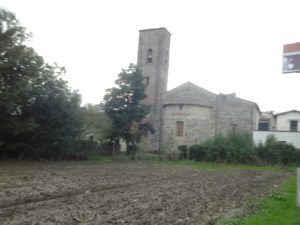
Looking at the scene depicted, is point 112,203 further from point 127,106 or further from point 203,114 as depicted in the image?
point 203,114

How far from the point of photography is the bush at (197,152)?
37.9 metres

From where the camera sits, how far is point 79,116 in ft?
101

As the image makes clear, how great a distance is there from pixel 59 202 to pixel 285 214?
233 inches

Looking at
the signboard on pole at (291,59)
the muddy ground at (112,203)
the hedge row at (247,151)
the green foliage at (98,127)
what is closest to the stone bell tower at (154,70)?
the green foliage at (98,127)

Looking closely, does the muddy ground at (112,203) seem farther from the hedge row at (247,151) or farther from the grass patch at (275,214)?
the hedge row at (247,151)

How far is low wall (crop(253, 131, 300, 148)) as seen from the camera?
38.5 m

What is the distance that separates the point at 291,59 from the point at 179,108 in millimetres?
28970

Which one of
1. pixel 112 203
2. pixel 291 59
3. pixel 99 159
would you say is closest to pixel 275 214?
pixel 112 203

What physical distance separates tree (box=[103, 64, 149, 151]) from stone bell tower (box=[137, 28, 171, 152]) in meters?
4.75

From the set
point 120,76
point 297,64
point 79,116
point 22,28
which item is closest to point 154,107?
point 120,76

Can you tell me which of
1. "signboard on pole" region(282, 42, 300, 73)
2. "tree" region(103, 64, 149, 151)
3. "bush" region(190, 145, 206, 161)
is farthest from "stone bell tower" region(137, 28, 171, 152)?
"signboard on pole" region(282, 42, 300, 73)

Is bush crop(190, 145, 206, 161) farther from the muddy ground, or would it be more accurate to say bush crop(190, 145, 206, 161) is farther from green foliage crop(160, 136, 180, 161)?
the muddy ground

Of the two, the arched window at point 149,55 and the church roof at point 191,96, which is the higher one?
the arched window at point 149,55

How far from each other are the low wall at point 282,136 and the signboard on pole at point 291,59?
82.1ft
